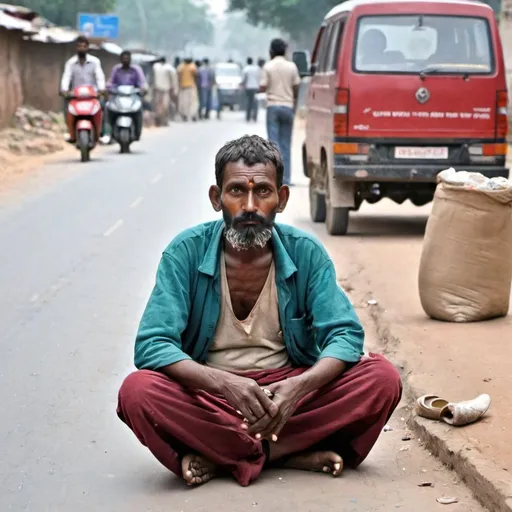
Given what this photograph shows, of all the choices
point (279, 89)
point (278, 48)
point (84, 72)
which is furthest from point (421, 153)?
point (84, 72)

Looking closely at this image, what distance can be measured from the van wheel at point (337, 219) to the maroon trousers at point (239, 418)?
7471mm

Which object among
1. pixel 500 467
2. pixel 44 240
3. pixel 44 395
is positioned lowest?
pixel 44 240

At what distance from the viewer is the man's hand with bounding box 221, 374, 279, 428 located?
4.31m

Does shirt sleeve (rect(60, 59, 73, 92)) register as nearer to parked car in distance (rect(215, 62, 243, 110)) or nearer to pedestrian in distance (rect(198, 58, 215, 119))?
pedestrian in distance (rect(198, 58, 215, 119))

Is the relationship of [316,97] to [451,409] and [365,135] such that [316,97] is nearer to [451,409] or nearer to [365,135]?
[365,135]

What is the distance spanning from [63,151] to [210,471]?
21613 millimetres

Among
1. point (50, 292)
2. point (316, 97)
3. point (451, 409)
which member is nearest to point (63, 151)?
point (316, 97)

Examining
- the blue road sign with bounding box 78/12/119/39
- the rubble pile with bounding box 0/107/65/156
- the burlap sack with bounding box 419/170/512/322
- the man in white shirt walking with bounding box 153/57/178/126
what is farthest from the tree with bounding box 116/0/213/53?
the burlap sack with bounding box 419/170/512/322

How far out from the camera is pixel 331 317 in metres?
4.70

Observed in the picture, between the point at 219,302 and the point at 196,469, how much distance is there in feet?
2.06

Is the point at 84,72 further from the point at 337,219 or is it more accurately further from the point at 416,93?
the point at 416,93

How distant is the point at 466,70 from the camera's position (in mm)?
11742

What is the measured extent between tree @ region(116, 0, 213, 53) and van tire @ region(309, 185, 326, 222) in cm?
10696

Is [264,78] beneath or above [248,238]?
beneath
